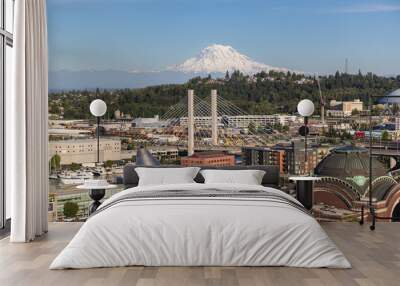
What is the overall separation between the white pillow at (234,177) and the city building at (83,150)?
4.90 feet

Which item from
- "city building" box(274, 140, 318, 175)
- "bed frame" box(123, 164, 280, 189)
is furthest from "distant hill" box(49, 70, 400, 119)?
"bed frame" box(123, 164, 280, 189)

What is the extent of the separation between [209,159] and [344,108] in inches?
74.2

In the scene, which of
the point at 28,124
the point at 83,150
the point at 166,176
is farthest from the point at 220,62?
the point at 28,124

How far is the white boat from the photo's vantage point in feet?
26.9

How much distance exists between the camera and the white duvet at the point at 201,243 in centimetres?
499

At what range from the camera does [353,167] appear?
8.12 meters

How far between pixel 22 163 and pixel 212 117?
2.88m

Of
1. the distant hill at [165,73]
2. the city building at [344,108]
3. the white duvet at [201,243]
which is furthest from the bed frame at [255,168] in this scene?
the white duvet at [201,243]

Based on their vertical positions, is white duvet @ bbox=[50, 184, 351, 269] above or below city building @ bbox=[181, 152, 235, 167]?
below

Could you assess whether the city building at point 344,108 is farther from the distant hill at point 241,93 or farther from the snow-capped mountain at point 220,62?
the snow-capped mountain at point 220,62

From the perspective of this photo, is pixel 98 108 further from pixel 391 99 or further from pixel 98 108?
pixel 391 99

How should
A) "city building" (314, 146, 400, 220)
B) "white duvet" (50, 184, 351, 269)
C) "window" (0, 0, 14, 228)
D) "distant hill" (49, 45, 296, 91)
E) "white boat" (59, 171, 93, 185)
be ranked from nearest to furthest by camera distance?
"white duvet" (50, 184, 351, 269)
"window" (0, 0, 14, 228)
"city building" (314, 146, 400, 220)
"white boat" (59, 171, 93, 185)
"distant hill" (49, 45, 296, 91)

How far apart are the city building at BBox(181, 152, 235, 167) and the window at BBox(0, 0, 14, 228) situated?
94.9 inches

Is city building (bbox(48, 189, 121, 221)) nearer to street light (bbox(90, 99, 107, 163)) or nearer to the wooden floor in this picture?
street light (bbox(90, 99, 107, 163))
